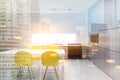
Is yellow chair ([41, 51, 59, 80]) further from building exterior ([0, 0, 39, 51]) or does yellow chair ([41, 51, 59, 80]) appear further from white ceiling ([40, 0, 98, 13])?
white ceiling ([40, 0, 98, 13])

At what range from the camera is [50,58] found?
4.20m

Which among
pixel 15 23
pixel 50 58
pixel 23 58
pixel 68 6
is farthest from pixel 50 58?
pixel 68 6

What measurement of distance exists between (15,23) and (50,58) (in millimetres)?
1052

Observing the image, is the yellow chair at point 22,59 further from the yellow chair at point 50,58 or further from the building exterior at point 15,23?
the yellow chair at point 50,58

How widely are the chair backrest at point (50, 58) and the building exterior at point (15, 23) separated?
21.1 inches

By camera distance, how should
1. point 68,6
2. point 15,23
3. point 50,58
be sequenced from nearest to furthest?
Result: point 15,23
point 50,58
point 68,6

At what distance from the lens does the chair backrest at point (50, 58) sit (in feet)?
13.7

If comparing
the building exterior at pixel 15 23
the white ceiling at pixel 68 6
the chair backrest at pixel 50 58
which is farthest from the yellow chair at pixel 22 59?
the white ceiling at pixel 68 6

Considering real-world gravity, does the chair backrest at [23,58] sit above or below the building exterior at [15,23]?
below

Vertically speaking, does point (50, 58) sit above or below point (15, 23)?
below

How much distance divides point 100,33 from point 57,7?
64.4 inches

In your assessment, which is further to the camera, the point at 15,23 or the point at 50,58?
the point at 50,58

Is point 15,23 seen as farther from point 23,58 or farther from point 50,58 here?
point 50,58

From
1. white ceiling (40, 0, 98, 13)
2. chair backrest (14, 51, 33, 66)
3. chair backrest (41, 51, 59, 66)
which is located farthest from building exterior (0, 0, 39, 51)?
white ceiling (40, 0, 98, 13)
